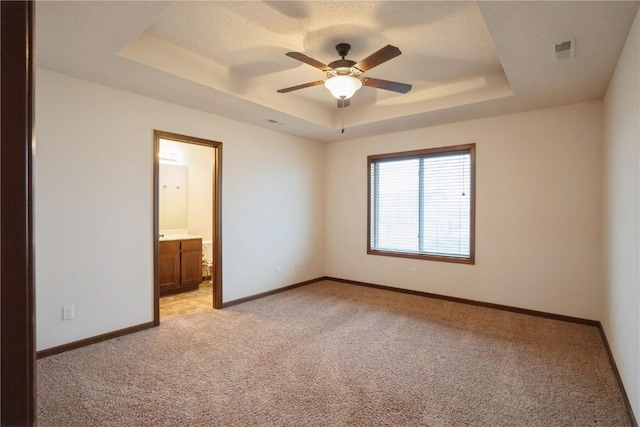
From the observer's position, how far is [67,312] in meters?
3.04

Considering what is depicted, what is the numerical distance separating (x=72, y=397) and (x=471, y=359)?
10.0 feet

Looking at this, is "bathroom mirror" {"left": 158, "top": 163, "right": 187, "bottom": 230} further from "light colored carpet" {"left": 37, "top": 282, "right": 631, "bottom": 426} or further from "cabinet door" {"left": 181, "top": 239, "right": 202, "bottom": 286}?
"light colored carpet" {"left": 37, "top": 282, "right": 631, "bottom": 426}

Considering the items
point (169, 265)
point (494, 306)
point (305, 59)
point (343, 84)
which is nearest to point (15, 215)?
point (305, 59)

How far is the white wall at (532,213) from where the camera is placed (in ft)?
12.2

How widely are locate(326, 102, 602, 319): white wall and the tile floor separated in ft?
9.57

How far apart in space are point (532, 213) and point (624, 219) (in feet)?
5.45

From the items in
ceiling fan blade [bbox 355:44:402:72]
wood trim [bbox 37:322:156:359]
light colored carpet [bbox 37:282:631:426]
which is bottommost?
light colored carpet [bbox 37:282:631:426]

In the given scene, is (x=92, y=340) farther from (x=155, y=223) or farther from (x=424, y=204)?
(x=424, y=204)

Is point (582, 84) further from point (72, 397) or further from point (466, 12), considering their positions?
point (72, 397)

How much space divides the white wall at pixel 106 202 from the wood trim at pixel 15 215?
2.93m

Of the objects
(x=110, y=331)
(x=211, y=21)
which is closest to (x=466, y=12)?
(x=211, y=21)

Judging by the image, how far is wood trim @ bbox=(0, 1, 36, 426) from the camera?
55 cm

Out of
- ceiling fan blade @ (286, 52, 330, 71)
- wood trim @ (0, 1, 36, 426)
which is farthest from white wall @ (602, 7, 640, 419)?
wood trim @ (0, 1, 36, 426)

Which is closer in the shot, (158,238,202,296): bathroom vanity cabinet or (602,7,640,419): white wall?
(602,7,640,419): white wall
